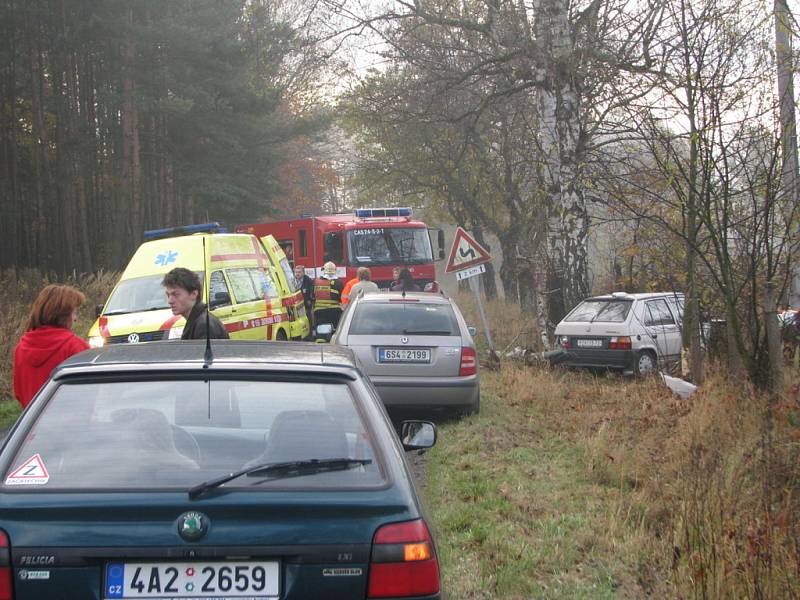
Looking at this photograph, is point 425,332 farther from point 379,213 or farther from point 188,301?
point 379,213

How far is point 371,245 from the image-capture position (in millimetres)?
24328

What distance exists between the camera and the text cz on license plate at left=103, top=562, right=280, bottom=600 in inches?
114

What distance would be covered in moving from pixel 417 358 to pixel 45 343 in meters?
5.60

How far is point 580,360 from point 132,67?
867 inches

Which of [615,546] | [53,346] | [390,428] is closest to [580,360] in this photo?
[615,546]

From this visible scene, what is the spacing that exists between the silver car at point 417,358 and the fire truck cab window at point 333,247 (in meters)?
13.3

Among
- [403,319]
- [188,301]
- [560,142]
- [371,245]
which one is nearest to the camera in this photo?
[188,301]

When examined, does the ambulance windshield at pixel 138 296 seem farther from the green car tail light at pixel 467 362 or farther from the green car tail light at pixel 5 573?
the green car tail light at pixel 5 573

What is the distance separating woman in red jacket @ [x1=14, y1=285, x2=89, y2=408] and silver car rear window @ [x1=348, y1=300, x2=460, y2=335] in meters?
5.39

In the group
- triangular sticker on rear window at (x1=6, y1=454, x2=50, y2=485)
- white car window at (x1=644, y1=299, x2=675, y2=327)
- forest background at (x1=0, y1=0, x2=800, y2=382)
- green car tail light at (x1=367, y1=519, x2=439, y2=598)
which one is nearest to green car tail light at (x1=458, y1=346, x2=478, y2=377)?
forest background at (x1=0, y1=0, x2=800, y2=382)

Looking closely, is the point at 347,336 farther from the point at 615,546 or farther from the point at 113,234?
the point at 113,234

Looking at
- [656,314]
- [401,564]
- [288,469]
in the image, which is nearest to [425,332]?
[656,314]

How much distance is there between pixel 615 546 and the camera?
592cm

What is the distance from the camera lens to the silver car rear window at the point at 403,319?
36.2 ft
